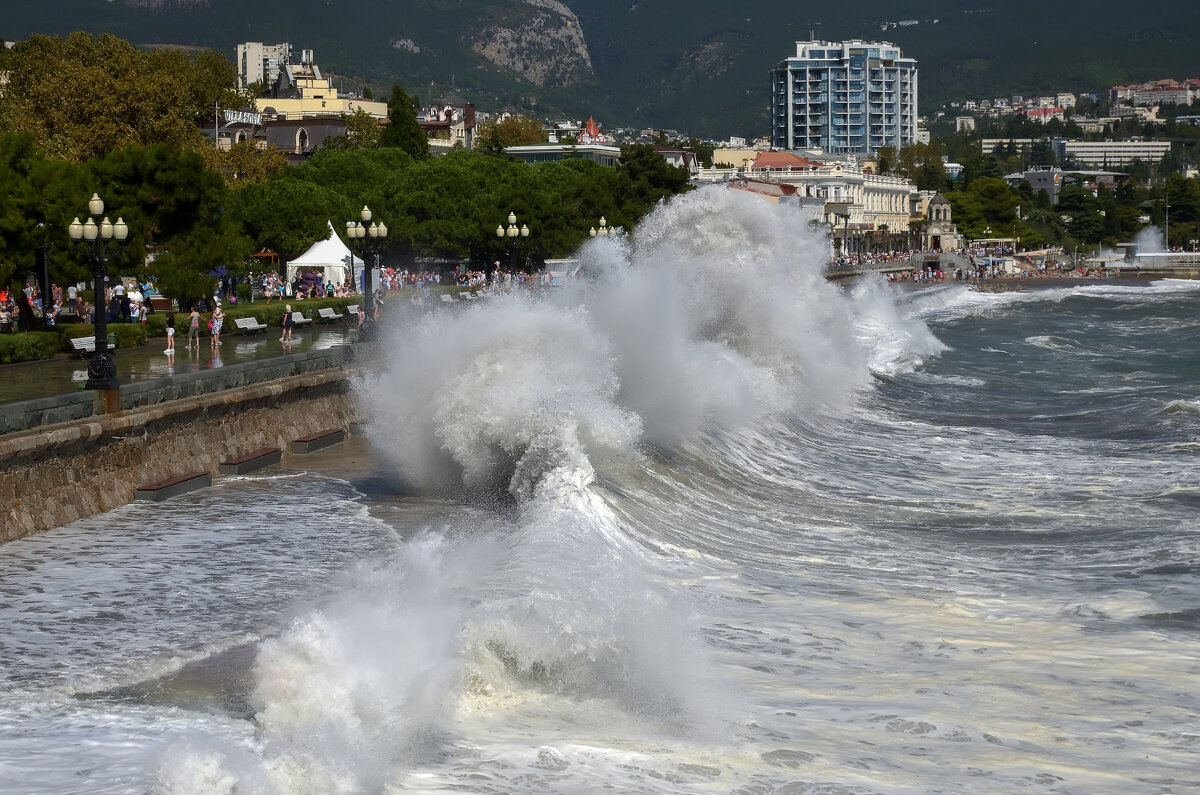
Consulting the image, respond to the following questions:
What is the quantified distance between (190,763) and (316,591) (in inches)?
184

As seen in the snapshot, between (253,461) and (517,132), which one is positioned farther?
(517,132)

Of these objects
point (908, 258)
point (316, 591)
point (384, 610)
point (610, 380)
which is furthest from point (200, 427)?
point (908, 258)

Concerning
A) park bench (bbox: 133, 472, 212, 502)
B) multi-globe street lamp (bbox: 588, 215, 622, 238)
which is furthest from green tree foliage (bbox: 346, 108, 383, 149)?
park bench (bbox: 133, 472, 212, 502)

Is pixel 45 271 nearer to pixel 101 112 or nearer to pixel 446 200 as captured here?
pixel 101 112

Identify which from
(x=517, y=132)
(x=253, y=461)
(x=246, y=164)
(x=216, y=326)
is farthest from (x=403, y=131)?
(x=253, y=461)

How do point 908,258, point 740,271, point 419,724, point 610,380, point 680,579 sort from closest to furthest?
1. point 419,724
2. point 680,579
3. point 610,380
4. point 740,271
5. point 908,258

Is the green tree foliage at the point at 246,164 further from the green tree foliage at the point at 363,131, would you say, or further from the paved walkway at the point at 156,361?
the paved walkway at the point at 156,361

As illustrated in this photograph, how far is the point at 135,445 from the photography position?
18.0m

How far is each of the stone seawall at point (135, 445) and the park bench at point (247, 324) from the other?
926 cm

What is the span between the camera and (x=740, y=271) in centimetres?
3083

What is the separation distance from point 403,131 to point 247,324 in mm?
59648

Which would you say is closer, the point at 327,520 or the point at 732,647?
the point at 732,647

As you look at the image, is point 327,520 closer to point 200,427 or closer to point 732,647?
point 200,427

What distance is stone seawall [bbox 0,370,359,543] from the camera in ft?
50.9
